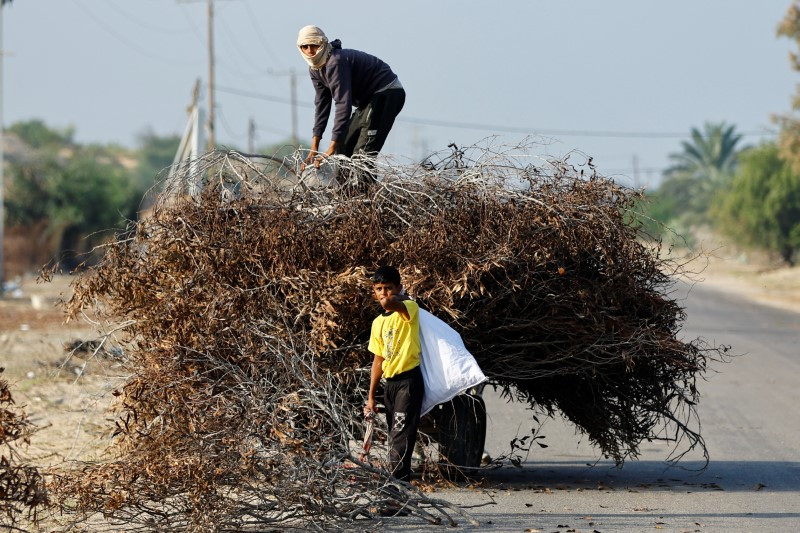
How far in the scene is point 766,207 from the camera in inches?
1956

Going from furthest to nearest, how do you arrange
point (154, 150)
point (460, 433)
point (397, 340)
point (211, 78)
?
point (154, 150)
point (211, 78)
point (460, 433)
point (397, 340)

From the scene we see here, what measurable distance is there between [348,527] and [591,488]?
2588 mm

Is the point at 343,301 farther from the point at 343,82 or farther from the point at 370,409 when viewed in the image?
the point at 343,82

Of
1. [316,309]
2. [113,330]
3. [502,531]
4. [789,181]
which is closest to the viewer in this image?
[502,531]

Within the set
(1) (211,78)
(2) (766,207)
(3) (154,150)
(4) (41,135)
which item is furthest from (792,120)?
(3) (154,150)

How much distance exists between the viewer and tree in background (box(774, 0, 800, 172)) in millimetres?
41469

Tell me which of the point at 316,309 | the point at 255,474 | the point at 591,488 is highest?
the point at 316,309

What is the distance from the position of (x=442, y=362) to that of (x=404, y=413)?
0.41 meters

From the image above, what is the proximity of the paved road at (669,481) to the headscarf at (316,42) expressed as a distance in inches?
137

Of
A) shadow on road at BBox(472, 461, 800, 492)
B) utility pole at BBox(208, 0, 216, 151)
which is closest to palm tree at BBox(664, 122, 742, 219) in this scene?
utility pole at BBox(208, 0, 216, 151)

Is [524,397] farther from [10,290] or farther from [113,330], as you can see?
[10,290]

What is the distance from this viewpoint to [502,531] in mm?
6941

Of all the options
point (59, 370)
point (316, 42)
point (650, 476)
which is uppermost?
point (316, 42)

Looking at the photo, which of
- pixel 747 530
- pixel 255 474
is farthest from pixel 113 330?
pixel 747 530
